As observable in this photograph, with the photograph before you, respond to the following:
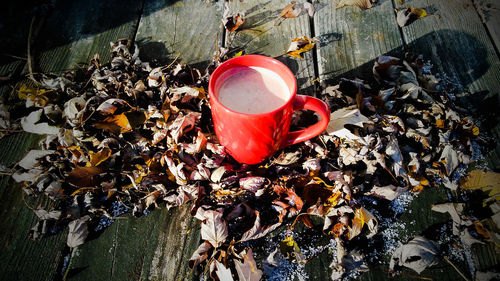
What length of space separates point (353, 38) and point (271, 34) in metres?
0.39

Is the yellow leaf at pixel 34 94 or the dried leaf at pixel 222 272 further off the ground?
the yellow leaf at pixel 34 94

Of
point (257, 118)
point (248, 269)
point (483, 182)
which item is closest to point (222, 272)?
point (248, 269)

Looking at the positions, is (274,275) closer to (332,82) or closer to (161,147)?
(161,147)

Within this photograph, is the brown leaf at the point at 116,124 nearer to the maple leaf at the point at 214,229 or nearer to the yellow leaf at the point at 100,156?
the yellow leaf at the point at 100,156

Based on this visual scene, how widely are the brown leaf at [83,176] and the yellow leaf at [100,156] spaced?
22 millimetres

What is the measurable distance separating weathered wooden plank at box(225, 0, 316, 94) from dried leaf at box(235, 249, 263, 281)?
73 centimetres

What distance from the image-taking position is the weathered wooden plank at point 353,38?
49.3 inches

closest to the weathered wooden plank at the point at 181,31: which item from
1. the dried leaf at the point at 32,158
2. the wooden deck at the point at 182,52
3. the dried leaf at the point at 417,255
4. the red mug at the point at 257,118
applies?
the wooden deck at the point at 182,52

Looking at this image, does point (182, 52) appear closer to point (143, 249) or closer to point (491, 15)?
point (143, 249)

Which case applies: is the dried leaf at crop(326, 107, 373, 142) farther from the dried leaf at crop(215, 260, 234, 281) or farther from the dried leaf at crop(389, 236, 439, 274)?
the dried leaf at crop(215, 260, 234, 281)

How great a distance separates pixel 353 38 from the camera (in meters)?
1.34

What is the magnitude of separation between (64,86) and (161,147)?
0.54 meters

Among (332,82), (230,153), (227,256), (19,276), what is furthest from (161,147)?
(332,82)

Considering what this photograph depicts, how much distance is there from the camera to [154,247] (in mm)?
896
